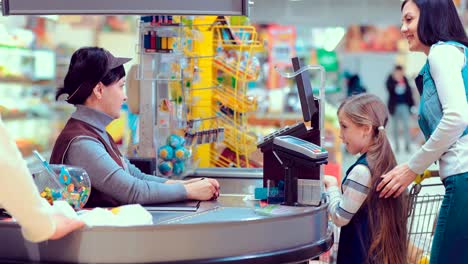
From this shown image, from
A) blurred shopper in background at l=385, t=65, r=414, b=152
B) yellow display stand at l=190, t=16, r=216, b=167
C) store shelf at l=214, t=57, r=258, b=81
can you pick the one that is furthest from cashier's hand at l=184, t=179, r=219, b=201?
blurred shopper in background at l=385, t=65, r=414, b=152

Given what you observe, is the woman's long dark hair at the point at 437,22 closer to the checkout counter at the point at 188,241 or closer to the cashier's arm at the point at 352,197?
the cashier's arm at the point at 352,197

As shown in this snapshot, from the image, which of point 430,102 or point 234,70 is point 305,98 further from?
point 234,70

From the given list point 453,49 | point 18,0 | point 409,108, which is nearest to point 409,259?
point 453,49

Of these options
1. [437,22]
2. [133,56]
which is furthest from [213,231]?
[133,56]

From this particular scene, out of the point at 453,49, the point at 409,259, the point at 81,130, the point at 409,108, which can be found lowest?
the point at 409,108

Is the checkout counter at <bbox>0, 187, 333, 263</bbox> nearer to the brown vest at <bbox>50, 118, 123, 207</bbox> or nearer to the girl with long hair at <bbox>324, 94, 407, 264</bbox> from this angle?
the brown vest at <bbox>50, 118, 123, 207</bbox>

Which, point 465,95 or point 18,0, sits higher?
point 18,0

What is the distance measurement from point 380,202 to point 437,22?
0.82 meters

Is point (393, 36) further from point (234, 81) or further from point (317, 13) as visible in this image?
point (234, 81)

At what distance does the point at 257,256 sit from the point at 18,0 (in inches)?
55.5

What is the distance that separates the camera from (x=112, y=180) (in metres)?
3.11

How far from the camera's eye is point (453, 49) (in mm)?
3250

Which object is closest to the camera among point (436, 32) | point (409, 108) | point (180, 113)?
point (436, 32)

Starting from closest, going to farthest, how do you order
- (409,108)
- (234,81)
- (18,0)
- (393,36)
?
(18,0) < (234,81) < (409,108) < (393,36)
